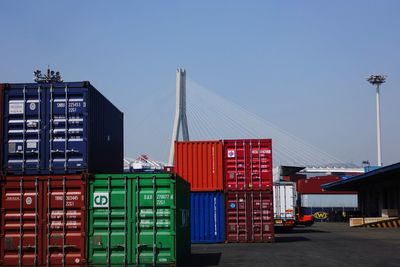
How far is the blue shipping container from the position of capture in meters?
Answer: 25.5

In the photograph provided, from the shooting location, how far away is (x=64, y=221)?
14.7 meters

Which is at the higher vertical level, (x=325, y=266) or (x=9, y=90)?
(x=9, y=90)

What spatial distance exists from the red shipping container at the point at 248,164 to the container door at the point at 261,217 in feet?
1.22

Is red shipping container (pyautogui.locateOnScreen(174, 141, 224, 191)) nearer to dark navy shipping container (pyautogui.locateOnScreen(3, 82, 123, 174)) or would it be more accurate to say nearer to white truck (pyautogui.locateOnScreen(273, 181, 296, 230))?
white truck (pyautogui.locateOnScreen(273, 181, 296, 230))

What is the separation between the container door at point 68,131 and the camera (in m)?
14.8

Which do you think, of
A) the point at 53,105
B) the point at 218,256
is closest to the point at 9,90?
the point at 53,105

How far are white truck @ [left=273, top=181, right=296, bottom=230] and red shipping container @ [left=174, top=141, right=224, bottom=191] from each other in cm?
709

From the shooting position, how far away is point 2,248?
14.7m

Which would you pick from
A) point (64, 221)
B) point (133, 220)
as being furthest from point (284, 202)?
point (64, 221)

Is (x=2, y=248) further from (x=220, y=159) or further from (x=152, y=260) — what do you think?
(x=220, y=159)

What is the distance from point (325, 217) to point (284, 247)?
50422mm

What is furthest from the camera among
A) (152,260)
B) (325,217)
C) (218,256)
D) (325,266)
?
(325,217)

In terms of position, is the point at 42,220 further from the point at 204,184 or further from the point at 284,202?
the point at 284,202

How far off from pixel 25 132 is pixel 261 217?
504 inches
